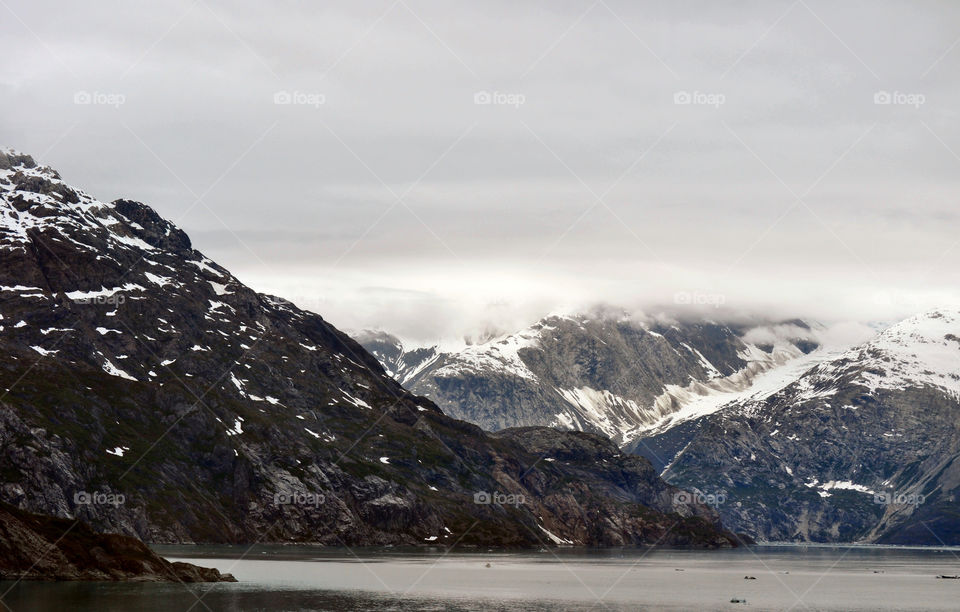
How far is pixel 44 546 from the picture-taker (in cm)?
15188

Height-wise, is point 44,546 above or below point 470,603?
above

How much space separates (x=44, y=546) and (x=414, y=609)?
52.3 m

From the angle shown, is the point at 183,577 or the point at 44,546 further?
the point at 183,577

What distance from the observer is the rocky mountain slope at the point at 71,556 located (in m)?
148

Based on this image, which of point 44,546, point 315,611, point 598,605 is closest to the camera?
point 315,611

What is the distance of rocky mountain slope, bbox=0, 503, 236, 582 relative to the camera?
148 meters

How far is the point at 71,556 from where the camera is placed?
6058 inches

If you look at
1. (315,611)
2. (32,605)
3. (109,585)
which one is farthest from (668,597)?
(32,605)

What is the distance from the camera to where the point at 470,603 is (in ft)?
516

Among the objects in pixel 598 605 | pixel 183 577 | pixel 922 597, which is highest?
pixel 183 577

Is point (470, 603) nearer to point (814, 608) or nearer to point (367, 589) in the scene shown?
point (367, 589)

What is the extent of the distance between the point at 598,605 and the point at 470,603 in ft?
63.4

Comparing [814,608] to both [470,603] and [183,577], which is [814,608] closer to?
[470,603]

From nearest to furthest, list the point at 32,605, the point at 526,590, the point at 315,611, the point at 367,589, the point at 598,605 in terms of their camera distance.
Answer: the point at 32,605 < the point at 315,611 < the point at 598,605 < the point at 367,589 < the point at 526,590
